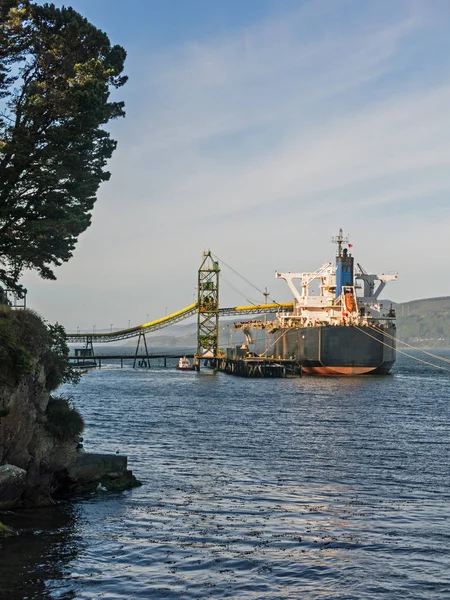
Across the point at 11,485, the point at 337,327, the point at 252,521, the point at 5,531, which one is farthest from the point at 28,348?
the point at 337,327

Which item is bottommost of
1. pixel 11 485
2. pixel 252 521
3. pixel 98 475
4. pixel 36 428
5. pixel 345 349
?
pixel 252 521

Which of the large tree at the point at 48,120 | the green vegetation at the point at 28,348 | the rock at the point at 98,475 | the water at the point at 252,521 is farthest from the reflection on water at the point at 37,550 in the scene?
the large tree at the point at 48,120

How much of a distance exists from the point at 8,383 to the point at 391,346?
89.4 meters

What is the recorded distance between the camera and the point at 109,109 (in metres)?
37.0

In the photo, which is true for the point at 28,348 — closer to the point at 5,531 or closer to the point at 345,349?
the point at 5,531

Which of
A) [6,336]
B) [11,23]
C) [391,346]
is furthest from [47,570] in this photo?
[391,346]

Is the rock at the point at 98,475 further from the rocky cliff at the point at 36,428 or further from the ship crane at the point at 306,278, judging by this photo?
the ship crane at the point at 306,278

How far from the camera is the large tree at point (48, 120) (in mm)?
34125

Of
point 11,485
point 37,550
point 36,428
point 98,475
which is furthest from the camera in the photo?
point 98,475

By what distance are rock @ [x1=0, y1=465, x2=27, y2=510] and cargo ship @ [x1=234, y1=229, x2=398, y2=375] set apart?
7780 centimetres

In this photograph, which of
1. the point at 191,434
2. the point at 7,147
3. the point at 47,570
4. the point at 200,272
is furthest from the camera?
the point at 200,272

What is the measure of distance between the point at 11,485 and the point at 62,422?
4.95 metres

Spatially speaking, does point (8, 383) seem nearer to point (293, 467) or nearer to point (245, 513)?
point (245, 513)

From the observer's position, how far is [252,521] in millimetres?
25859
